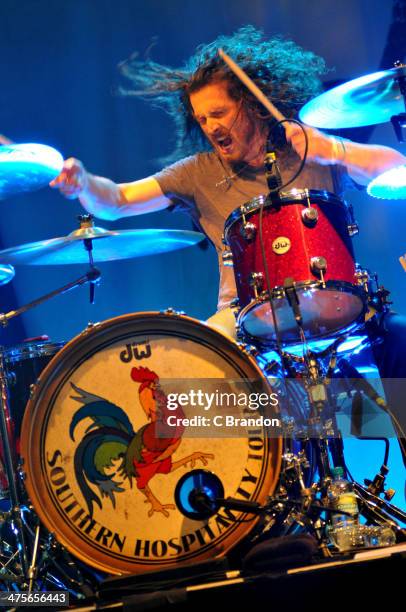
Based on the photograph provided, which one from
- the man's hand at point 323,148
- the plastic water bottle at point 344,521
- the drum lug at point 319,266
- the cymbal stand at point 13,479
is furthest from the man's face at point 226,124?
the plastic water bottle at point 344,521

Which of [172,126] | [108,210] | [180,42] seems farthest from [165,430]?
[180,42]

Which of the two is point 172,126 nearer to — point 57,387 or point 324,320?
point 324,320

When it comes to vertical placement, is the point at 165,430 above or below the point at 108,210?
below

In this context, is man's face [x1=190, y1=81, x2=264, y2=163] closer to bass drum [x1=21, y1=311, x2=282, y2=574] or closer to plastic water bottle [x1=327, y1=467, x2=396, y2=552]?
bass drum [x1=21, y1=311, x2=282, y2=574]

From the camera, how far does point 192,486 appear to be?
76.2 inches

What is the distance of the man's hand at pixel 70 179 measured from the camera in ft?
8.84

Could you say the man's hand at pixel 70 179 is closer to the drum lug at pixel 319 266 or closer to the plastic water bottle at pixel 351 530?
the drum lug at pixel 319 266

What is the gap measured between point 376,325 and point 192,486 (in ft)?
3.04

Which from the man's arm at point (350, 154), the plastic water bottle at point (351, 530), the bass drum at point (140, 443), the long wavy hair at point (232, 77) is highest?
the long wavy hair at point (232, 77)

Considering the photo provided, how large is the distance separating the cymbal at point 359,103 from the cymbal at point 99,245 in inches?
25.8

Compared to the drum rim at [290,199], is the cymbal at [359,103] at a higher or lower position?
higher

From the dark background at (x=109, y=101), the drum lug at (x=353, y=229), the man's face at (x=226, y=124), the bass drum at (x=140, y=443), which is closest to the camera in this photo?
the bass drum at (x=140, y=443)

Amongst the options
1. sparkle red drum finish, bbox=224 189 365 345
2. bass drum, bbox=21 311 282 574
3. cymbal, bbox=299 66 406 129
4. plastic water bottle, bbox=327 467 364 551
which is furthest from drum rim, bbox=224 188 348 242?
plastic water bottle, bbox=327 467 364 551

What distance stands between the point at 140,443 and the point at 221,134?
1736 millimetres
